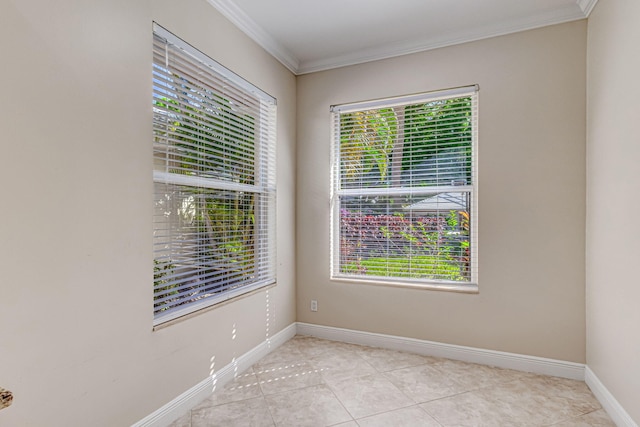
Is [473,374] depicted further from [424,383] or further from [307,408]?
[307,408]

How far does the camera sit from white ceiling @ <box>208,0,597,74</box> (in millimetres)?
2363

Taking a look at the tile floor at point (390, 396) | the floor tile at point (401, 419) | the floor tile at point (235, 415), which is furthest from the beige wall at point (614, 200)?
the floor tile at point (235, 415)

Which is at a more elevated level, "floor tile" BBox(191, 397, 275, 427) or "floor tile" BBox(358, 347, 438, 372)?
"floor tile" BBox(191, 397, 275, 427)

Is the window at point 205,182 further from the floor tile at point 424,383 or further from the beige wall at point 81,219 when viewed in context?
the floor tile at point 424,383

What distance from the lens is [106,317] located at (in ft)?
5.23

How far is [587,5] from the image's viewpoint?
7.52 feet

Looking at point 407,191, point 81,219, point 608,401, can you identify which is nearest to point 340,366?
point 407,191

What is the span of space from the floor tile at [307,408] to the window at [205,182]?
0.77 m

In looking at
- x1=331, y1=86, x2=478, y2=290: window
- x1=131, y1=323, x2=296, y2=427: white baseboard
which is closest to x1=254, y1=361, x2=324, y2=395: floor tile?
x1=131, y1=323, x2=296, y2=427: white baseboard

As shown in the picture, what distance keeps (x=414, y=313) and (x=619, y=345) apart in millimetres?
1326

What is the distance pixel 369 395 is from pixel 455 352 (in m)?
0.94

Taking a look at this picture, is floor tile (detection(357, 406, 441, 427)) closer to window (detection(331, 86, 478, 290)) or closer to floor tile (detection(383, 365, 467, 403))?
floor tile (detection(383, 365, 467, 403))

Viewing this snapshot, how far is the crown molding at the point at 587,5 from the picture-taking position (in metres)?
2.25

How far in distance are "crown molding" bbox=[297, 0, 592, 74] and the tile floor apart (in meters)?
2.55
